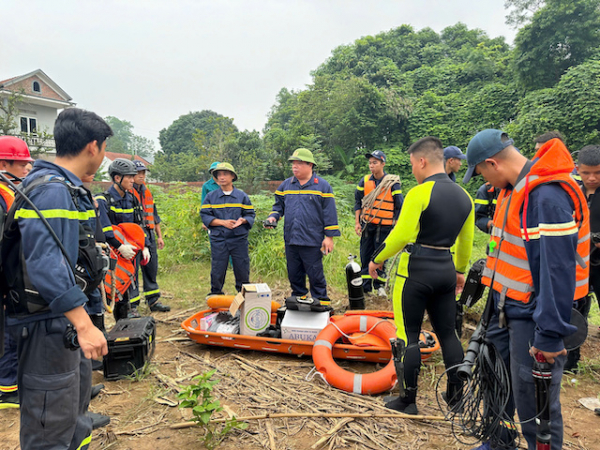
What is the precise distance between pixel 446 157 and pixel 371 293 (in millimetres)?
2554

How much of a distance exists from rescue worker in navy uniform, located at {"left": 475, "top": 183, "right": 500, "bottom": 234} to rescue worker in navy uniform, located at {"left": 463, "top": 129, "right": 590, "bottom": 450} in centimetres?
232

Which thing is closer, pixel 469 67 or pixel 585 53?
pixel 585 53

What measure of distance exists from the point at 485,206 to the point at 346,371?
262 cm

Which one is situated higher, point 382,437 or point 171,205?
point 171,205

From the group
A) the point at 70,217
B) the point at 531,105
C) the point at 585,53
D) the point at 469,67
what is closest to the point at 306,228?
the point at 70,217

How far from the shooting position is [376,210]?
5.73m

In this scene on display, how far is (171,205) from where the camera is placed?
9.69 meters

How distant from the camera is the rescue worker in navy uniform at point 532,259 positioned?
1.69 m

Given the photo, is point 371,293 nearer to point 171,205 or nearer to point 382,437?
point 382,437

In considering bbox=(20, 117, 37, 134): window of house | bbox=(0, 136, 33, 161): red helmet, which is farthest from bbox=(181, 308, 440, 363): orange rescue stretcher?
bbox=(20, 117, 37, 134): window of house

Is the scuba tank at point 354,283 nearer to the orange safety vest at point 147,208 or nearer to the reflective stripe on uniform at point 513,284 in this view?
the reflective stripe on uniform at point 513,284

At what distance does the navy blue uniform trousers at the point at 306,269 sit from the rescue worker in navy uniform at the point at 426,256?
202 cm

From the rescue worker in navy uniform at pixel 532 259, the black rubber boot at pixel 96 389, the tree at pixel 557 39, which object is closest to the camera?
the rescue worker in navy uniform at pixel 532 259

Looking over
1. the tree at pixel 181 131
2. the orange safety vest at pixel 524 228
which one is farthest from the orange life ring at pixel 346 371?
the tree at pixel 181 131
